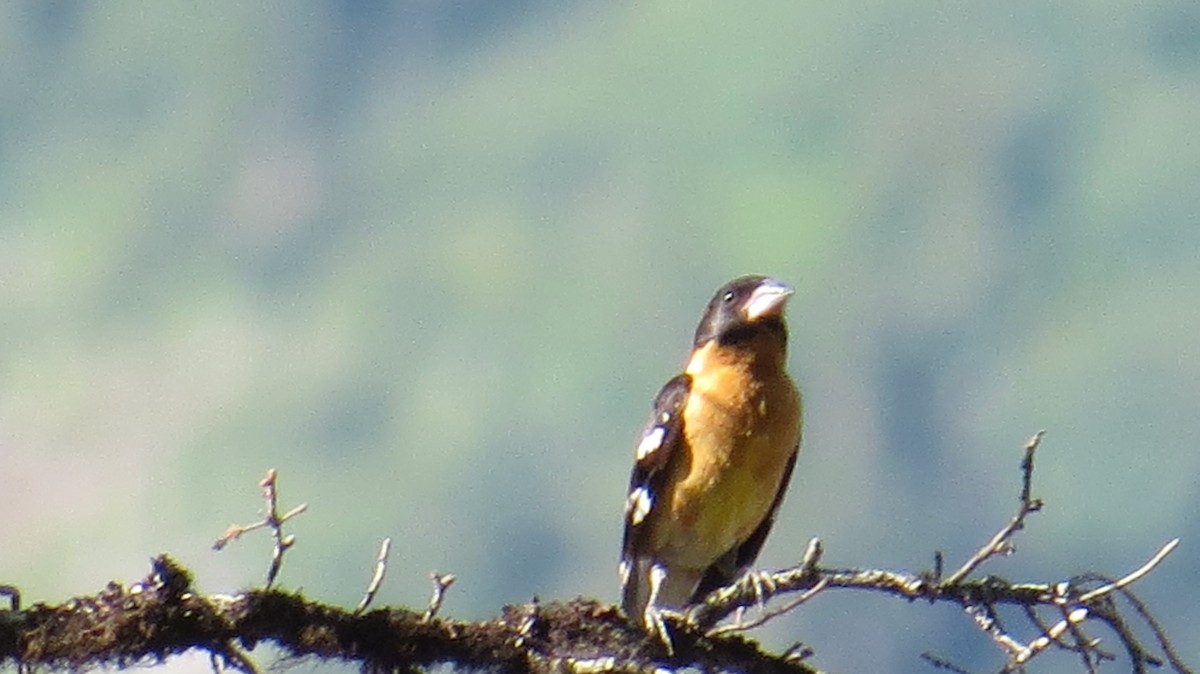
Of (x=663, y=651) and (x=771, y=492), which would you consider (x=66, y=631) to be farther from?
(x=771, y=492)

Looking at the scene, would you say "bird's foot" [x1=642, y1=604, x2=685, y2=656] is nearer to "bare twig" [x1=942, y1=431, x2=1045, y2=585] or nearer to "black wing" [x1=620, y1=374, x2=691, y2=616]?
"bare twig" [x1=942, y1=431, x2=1045, y2=585]

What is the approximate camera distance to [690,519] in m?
6.19

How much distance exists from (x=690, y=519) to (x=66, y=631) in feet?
9.95

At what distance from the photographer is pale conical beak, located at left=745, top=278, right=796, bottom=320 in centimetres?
631

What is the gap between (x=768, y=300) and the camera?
632 centimetres

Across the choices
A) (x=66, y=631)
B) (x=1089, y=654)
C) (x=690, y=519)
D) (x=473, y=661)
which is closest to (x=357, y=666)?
(x=473, y=661)

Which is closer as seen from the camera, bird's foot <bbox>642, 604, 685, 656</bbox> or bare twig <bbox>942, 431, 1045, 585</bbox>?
bare twig <bbox>942, 431, 1045, 585</bbox>

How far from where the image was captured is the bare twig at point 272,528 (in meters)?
3.55

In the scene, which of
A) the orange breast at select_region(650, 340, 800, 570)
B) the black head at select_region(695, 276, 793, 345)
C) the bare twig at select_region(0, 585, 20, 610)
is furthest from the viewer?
the black head at select_region(695, 276, 793, 345)

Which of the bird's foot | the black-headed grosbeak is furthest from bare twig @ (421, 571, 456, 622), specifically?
the black-headed grosbeak

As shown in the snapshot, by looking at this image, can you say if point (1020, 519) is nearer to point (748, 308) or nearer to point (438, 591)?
point (438, 591)

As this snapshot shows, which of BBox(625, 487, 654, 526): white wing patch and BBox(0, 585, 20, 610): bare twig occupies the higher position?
BBox(625, 487, 654, 526): white wing patch

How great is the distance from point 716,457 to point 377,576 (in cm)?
266

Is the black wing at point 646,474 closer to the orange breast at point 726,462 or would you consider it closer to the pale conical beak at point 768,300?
the orange breast at point 726,462
